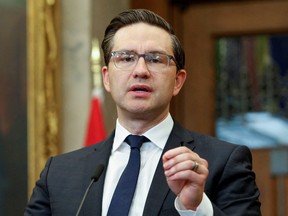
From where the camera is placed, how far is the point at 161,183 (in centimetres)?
252

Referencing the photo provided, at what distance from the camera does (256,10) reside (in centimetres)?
515

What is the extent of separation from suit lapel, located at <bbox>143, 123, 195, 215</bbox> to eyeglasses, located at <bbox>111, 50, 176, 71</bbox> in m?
0.25

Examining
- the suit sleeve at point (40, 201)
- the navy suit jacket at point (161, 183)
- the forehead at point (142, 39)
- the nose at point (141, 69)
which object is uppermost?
the forehead at point (142, 39)

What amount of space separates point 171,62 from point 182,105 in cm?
262

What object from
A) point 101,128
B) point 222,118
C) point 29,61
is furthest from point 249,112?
point 29,61

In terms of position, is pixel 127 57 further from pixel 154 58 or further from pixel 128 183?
pixel 128 183

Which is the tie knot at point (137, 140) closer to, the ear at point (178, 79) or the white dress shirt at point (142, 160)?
the white dress shirt at point (142, 160)

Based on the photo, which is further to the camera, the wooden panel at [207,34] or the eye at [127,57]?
the wooden panel at [207,34]

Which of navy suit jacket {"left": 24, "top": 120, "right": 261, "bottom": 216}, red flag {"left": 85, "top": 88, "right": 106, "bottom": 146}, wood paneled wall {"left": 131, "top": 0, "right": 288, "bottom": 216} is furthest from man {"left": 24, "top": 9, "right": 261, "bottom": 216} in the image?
wood paneled wall {"left": 131, "top": 0, "right": 288, "bottom": 216}

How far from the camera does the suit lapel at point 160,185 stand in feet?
8.07

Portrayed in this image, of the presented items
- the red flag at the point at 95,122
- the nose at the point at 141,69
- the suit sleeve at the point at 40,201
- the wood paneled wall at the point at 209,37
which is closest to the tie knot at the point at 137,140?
the nose at the point at 141,69

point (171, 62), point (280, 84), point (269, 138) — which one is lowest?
point (269, 138)

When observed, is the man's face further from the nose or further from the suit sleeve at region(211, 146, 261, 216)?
the suit sleeve at region(211, 146, 261, 216)

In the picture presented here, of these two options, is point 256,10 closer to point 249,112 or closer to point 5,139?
point 249,112
